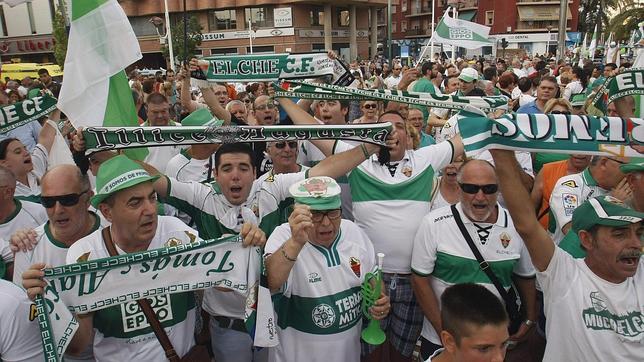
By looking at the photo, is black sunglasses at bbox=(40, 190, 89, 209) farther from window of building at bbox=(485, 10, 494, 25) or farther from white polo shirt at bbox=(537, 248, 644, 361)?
window of building at bbox=(485, 10, 494, 25)

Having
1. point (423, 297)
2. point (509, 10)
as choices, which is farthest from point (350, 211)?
point (509, 10)

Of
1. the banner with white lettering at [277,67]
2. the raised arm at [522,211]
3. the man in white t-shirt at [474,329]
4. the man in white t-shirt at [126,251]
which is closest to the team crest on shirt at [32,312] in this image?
the man in white t-shirt at [126,251]

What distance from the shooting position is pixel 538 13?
5897 centimetres

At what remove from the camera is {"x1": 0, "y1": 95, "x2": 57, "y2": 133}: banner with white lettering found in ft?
16.0

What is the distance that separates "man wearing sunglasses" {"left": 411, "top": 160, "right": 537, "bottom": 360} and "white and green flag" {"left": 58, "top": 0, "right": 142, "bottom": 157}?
2794 mm

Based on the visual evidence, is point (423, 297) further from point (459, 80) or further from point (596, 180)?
point (459, 80)

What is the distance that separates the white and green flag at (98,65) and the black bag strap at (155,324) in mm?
1580

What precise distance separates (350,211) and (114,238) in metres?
2.40

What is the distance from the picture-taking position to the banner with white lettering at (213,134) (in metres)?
3.19

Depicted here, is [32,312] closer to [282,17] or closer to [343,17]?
[282,17]

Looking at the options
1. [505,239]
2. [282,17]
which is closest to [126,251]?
[505,239]

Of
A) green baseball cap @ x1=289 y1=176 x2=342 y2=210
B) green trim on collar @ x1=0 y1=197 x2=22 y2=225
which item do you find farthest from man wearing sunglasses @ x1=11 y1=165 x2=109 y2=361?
green baseball cap @ x1=289 y1=176 x2=342 y2=210

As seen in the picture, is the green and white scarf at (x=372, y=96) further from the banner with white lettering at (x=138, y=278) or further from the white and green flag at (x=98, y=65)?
the banner with white lettering at (x=138, y=278)

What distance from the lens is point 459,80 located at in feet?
31.4
